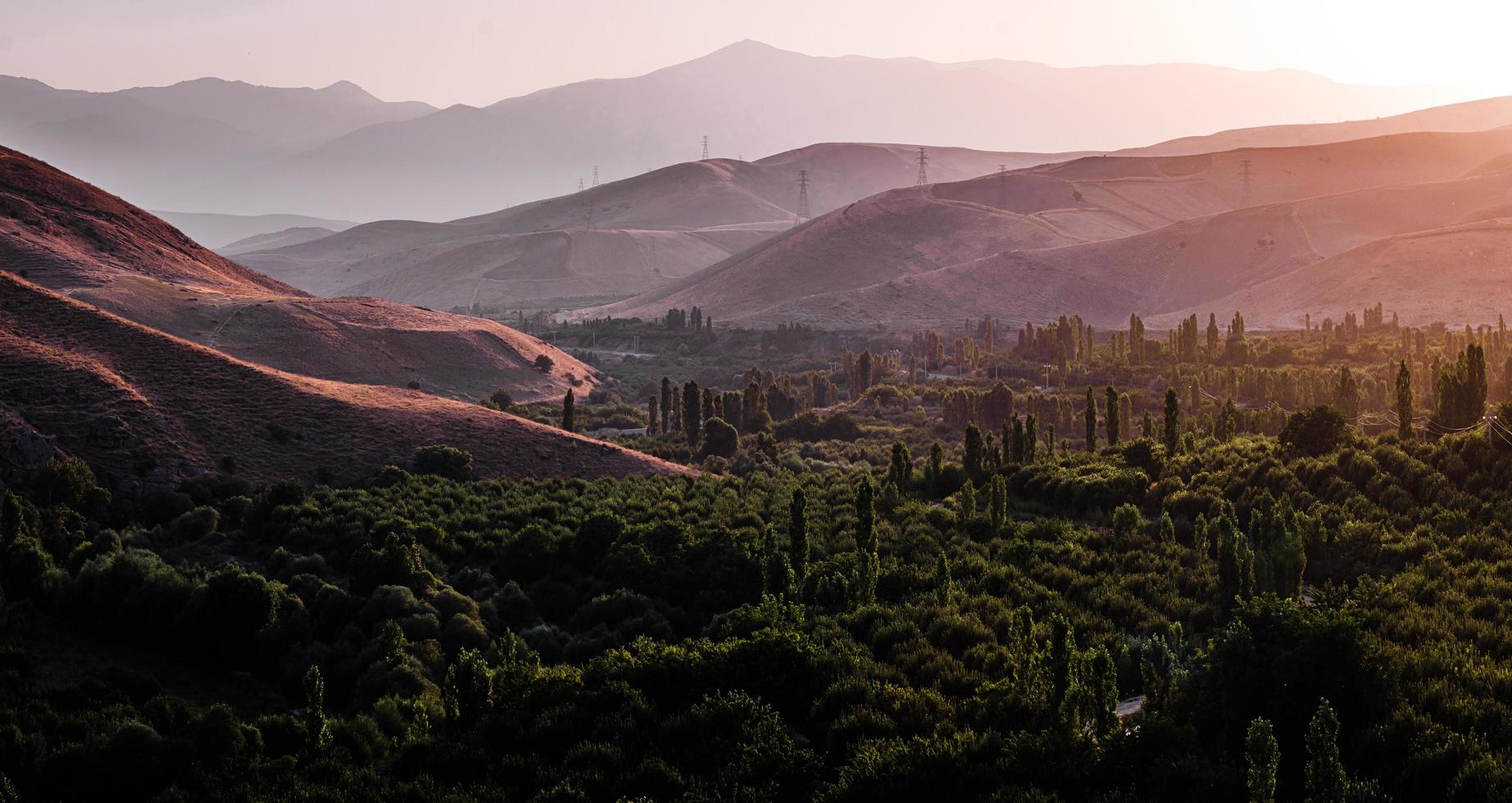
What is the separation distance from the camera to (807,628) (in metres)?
24.9

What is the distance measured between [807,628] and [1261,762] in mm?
11654

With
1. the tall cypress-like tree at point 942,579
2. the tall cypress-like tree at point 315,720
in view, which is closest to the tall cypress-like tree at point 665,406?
the tall cypress-like tree at point 942,579

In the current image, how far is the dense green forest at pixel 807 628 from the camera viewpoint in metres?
17.3

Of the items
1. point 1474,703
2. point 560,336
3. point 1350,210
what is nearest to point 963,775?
point 1474,703

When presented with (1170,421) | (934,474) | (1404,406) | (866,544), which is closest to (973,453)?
(934,474)

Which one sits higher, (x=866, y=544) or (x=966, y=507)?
(x=966, y=507)

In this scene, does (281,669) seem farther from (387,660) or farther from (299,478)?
(299,478)

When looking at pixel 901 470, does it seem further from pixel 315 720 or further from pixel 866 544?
pixel 315 720

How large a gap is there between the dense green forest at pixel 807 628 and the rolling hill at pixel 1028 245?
88.1 meters

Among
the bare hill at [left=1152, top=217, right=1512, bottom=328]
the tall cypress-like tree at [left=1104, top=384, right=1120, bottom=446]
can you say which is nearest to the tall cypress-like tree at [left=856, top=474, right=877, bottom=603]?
the tall cypress-like tree at [left=1104, top=384, right=1120, bottom=446]

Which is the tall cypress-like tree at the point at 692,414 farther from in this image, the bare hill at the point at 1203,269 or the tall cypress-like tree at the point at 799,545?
the bare hill at the point at 1203,269

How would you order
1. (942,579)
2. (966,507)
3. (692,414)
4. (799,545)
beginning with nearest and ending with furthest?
(942,579) → (799,545) → (966,507) → (692,414)

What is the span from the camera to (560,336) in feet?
425

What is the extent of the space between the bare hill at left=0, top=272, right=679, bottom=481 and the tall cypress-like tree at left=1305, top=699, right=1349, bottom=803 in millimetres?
36259
